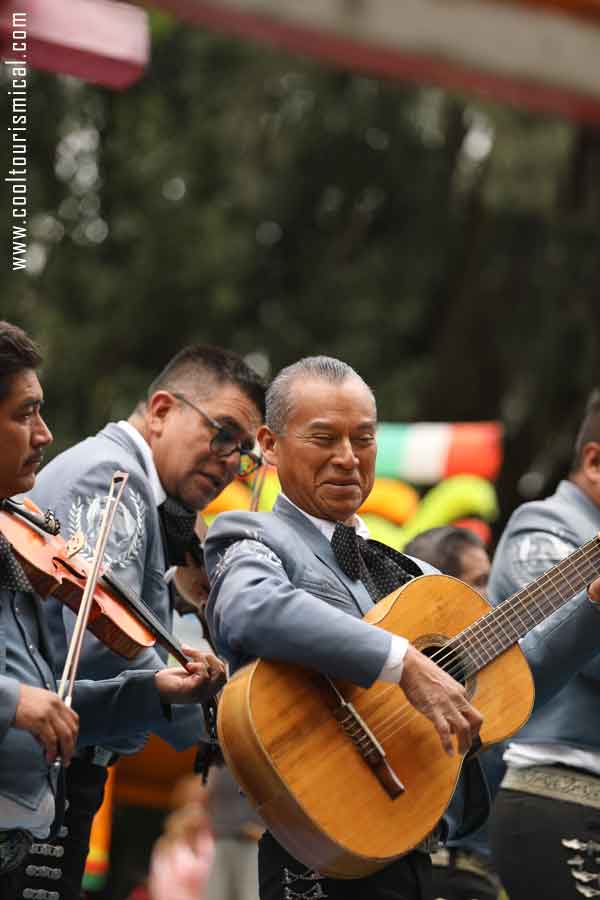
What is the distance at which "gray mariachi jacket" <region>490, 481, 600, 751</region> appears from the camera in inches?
149

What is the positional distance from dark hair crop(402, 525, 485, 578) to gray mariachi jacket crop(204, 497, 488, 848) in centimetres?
159

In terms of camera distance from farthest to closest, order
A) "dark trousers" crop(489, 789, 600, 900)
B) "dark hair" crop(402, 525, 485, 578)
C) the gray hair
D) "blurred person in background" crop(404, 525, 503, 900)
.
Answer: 1. "dark hair" crop(402, 525, 485, 578)
2. "blurred person in background" crop(404, 525, 503, 900)
3. "dark trousers" crop(489, 789, 600, 900)
4. the gray hair

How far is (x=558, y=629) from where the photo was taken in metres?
3.80

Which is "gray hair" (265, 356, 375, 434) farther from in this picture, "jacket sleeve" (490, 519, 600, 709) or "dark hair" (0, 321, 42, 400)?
"jacket sleeve" (490, 519, 600, 709)

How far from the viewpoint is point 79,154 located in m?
13.5

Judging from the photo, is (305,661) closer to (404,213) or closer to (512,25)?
(512,25)

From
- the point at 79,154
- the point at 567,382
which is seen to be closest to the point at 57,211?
the point at 79,154

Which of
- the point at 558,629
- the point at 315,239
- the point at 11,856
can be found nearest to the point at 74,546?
the point at 11,856

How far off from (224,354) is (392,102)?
9761mm

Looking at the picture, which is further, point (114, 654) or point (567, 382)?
point (567, 382)

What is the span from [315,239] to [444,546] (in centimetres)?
902

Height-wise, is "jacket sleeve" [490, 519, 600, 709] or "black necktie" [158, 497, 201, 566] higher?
"jacket sleeve" [490, 519, 600, 709]

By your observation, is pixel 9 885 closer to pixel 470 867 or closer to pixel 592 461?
pixel 470 867

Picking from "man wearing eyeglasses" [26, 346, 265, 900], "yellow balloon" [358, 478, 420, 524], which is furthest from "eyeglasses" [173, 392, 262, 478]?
"yellow balloon" [358, 478, 420, 524]
